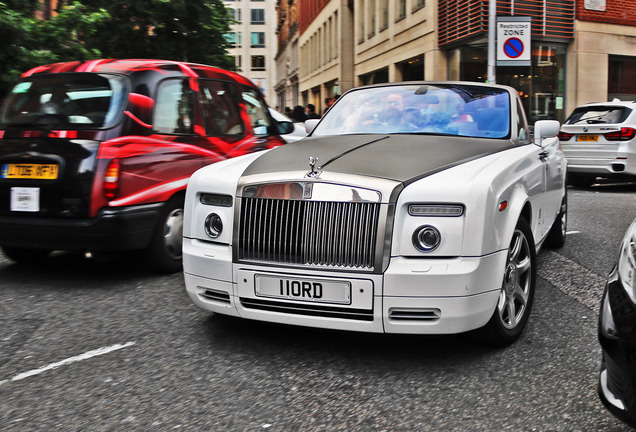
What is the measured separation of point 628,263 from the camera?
2.45 metres

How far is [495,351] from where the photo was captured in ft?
12.6

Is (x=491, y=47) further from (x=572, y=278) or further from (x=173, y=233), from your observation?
(x=173, y=233)

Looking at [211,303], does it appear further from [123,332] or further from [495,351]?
[495,351]

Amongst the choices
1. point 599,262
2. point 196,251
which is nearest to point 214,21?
point 599,262

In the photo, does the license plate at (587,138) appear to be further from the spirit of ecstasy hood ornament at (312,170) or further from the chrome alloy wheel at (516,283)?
the spirit of ecstasy hood ornament at (312,170)

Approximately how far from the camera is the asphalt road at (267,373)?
3027mm

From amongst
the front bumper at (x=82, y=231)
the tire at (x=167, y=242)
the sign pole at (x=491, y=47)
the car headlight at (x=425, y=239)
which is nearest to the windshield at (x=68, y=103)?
the front bumper at (x=82, y=231)

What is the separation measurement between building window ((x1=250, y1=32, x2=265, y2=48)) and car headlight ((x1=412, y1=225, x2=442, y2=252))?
113 m

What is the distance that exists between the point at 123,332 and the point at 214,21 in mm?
13170

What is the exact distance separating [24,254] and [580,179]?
10.6 metres

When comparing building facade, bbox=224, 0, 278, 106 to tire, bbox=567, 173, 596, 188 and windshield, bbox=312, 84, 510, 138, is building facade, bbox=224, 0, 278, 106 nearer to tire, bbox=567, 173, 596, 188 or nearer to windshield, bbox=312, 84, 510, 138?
tire, bbox=567, 173, 596, 188

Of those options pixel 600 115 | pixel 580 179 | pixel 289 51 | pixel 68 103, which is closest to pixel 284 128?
pixel 68 103

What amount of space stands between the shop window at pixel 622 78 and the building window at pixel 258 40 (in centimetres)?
9575

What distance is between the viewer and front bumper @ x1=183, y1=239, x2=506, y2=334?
3.42 meters
